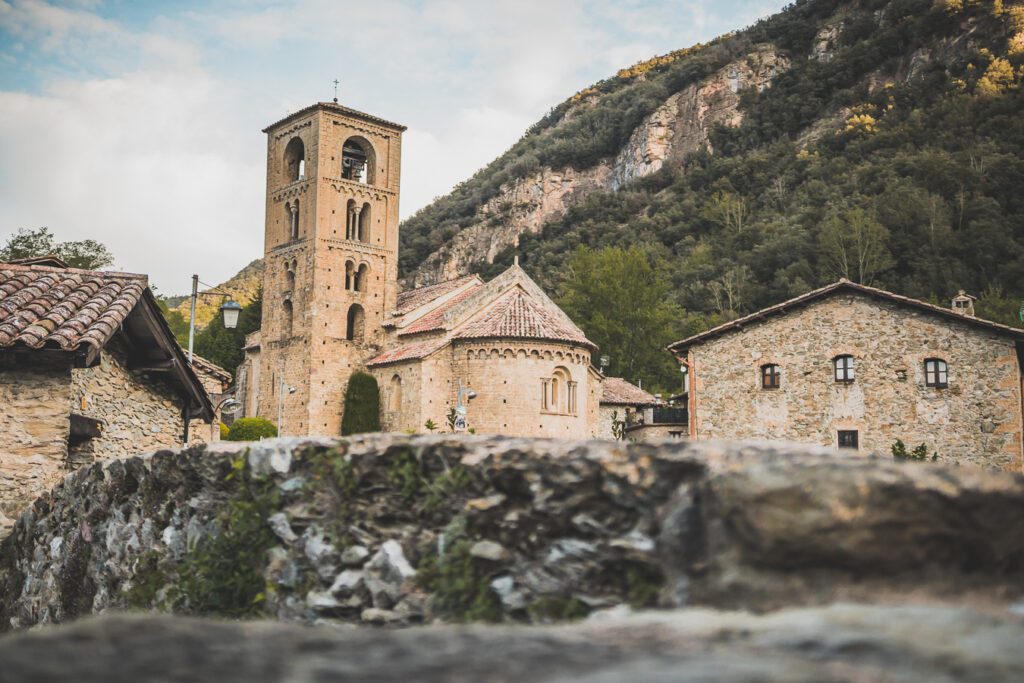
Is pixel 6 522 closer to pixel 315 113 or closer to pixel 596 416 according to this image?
pixel 596 416

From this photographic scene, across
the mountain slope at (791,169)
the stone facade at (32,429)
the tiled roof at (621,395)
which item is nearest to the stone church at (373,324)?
the tiled roof at (621,395)

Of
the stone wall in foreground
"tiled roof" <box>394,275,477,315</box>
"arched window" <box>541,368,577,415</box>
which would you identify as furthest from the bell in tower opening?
the stone wall in foreground

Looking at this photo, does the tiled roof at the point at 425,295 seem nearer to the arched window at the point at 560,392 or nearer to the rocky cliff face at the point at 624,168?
the arched window at the point at 560,392

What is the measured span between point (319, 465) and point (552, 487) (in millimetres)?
1451

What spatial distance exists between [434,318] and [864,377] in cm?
2464

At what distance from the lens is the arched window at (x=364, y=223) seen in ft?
163

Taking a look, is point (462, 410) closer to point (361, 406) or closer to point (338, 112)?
point (361, 406)

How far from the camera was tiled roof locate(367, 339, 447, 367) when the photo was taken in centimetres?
4097

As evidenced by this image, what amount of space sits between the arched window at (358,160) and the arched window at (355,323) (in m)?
7.61

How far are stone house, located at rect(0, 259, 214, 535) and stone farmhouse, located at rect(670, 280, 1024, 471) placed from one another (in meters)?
17.4

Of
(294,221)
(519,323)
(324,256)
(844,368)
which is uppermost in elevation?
(294,221)

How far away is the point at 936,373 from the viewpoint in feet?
81.7

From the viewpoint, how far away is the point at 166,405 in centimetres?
1298

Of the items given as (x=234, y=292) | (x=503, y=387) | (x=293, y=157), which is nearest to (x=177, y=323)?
(x=234, y=292)
